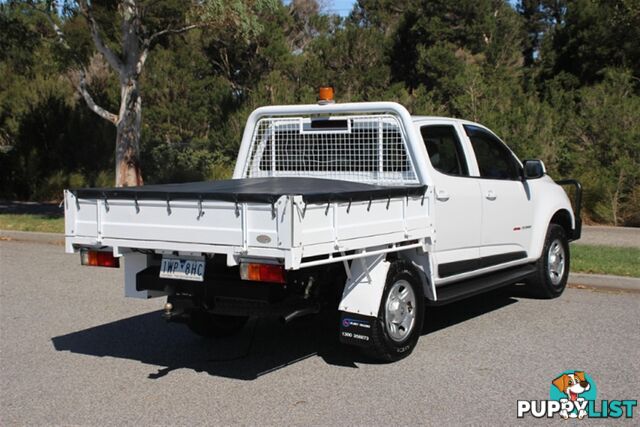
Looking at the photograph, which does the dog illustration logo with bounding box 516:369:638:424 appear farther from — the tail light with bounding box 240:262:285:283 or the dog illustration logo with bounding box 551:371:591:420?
the tail light with bounding box 240:262:285:283

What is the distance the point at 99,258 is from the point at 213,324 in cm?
134

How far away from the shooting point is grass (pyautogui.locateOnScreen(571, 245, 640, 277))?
9867mm

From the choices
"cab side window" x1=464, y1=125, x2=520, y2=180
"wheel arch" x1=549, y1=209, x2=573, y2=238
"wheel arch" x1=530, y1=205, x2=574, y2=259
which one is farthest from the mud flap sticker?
"wheel arch" x1=549, y1=209, x2=573, y2=238

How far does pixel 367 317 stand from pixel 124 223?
6.55 feet

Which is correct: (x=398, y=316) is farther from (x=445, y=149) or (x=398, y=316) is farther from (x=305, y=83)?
(x=305, y=83)

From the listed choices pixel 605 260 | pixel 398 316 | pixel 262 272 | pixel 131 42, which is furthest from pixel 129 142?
pixel 262 272

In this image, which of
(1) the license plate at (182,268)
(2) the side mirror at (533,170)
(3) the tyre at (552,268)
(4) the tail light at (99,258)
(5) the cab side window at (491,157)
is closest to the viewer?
(1) the license plate at (182,268)

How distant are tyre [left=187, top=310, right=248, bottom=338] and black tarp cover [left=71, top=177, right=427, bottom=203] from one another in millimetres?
1190

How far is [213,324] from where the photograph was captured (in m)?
7.20

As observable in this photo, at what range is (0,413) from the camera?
5.33 meters

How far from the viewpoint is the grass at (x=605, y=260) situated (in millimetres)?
9867

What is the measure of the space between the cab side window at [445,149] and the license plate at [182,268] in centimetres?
249

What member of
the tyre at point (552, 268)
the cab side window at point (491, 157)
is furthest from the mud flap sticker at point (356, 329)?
the tyre at point (552, 268)

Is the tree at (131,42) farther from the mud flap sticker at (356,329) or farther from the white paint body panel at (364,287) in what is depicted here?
the mud flap sticker at (356,329)
